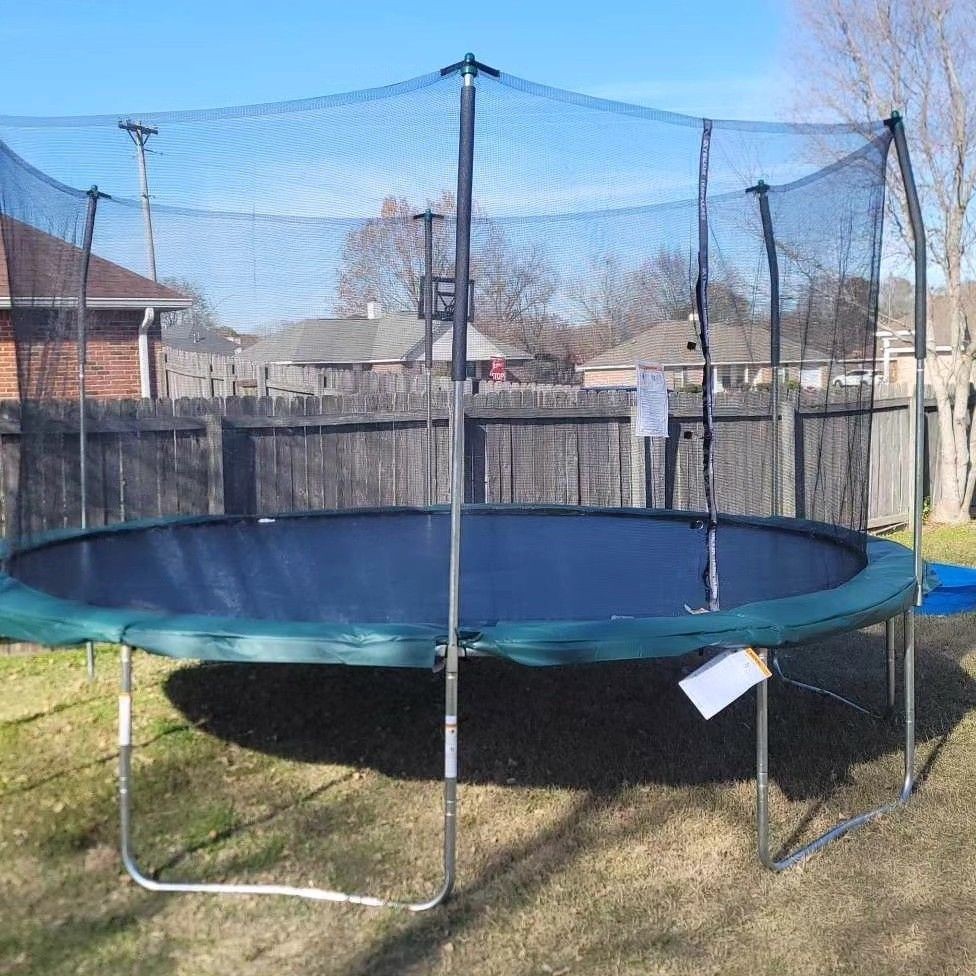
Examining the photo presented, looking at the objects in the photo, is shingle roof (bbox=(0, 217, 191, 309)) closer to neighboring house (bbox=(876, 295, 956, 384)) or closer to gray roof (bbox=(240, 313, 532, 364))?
gray roof (bbox=(240, 313, 532, 364))

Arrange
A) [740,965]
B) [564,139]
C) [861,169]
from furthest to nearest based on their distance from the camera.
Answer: [861,169] < [564,139] < [740,965]

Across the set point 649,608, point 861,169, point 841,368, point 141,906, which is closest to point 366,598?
point 649,608

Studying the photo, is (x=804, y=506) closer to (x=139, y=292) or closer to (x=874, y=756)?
(x=874, y=756)

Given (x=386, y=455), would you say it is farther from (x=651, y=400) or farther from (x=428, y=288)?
(x=651, y=400)

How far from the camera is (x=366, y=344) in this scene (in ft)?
10.7

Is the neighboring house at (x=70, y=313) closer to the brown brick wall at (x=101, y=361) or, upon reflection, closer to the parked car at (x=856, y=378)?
the brown brick wall at (x=101, y=361)

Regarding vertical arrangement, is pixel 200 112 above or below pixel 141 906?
above

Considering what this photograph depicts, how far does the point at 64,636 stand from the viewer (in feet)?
7.78

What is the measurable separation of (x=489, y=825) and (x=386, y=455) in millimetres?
2599

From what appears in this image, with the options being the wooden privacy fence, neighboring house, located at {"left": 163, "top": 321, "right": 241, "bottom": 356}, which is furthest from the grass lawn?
neighboring house, located at {"left": 163, "top": 321, "right": 241, "bottom": 356}

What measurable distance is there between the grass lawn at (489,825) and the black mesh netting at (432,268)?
27.7 inches

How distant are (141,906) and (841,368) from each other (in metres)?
2.29

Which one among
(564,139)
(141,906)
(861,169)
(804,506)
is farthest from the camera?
(804,506)

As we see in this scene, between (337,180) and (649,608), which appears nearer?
(337,180)
